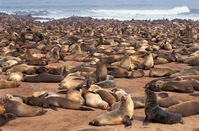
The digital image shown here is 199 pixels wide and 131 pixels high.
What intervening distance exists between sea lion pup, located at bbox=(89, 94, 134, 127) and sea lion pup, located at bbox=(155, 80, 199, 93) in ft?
5.90

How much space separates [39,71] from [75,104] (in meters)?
3.01

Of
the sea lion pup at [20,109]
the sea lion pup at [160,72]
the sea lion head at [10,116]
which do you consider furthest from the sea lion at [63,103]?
the sea lion pup at [160,72]

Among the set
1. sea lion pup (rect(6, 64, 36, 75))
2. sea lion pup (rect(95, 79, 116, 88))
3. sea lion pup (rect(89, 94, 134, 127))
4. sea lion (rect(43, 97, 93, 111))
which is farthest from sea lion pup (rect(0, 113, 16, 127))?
sea lion pup (rect(6, 64, 36, 75))

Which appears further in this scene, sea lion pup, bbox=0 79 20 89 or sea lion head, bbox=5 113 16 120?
sea lion pup, bbox=0 79 20 89

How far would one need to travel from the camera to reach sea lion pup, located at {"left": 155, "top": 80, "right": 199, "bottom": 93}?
6463mm

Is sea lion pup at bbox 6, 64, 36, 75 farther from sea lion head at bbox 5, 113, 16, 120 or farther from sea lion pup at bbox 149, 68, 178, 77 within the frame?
sea lion head at bbox 5, 113, 16, 120

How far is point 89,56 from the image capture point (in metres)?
10.6

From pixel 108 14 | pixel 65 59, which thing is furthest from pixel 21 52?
pixel 108 14

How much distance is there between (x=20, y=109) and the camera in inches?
203

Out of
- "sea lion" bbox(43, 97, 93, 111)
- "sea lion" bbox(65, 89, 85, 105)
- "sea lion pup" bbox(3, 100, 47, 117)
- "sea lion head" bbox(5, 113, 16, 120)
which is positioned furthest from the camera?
"sea lion" bbox(65, 89, 85, 105)

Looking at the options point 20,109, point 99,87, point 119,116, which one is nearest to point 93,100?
point 99,87

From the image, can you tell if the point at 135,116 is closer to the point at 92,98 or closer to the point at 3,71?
the point at 92,98

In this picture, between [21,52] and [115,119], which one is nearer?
[115,119]

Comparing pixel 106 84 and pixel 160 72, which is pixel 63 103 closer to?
pixel 106 84
